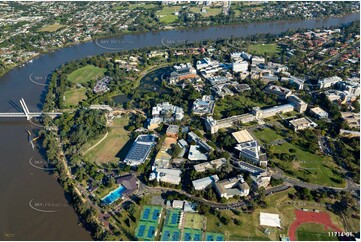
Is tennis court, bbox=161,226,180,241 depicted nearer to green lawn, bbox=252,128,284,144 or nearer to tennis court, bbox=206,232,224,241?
tennis court, bbox=206,232,224,241

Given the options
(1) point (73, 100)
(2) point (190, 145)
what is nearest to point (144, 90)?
(1) point (73, 100)

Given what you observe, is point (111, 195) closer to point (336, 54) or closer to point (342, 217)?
point (342, 217)

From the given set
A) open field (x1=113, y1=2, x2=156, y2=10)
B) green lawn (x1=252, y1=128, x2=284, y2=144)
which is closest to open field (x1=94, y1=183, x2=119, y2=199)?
green lawn (x1=252, y1=128, x2=284, y2=144)

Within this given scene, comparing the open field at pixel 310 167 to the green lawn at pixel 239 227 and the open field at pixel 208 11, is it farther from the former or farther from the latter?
the open field at pixel 208 11

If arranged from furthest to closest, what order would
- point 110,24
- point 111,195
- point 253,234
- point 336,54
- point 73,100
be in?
point 110,24 → point 336,54 → point 73,100 → point 111,195 → point 253,234

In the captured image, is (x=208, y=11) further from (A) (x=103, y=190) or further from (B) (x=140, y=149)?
(A) (x=103, y=190)

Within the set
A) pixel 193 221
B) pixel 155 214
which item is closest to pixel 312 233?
pixel 193 221
